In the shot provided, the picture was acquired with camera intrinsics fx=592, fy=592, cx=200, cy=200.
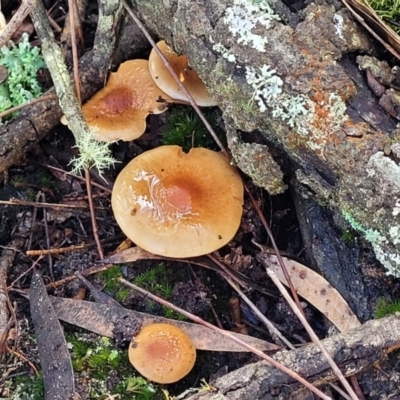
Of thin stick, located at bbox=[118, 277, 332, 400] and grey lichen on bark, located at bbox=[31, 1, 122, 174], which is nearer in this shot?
thin stick, located at bbox=[118, 277, 332, 400]

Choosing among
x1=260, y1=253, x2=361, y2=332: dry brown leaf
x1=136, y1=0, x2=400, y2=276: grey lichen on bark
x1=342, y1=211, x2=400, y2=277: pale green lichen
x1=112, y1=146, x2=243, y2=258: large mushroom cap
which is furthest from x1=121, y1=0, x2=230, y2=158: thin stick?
x1=342, y1=211, x2=400, y2=277: pale green lichen

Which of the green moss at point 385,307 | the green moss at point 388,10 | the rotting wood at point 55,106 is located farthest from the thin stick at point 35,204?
the green moss at point 388,10

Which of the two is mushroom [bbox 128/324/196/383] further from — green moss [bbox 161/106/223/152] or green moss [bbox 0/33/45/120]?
green moss [bbox 0/33/45/120]

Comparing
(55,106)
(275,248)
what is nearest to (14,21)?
(55,106)

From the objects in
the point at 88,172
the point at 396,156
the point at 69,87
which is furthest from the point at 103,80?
the point at 396,156

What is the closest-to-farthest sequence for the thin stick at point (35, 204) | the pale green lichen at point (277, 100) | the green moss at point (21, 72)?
the pale green lichen at point (277, 100), the thin stick at point (35, 204), the green moss at point (21, 72)

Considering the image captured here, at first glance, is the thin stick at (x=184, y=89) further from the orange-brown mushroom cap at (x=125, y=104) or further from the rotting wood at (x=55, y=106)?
the orange-brown mushroom cap at (x=125, y=104)

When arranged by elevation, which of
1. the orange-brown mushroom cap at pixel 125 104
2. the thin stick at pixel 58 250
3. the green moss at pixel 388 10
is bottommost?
the thin stick at pixel 58 250
